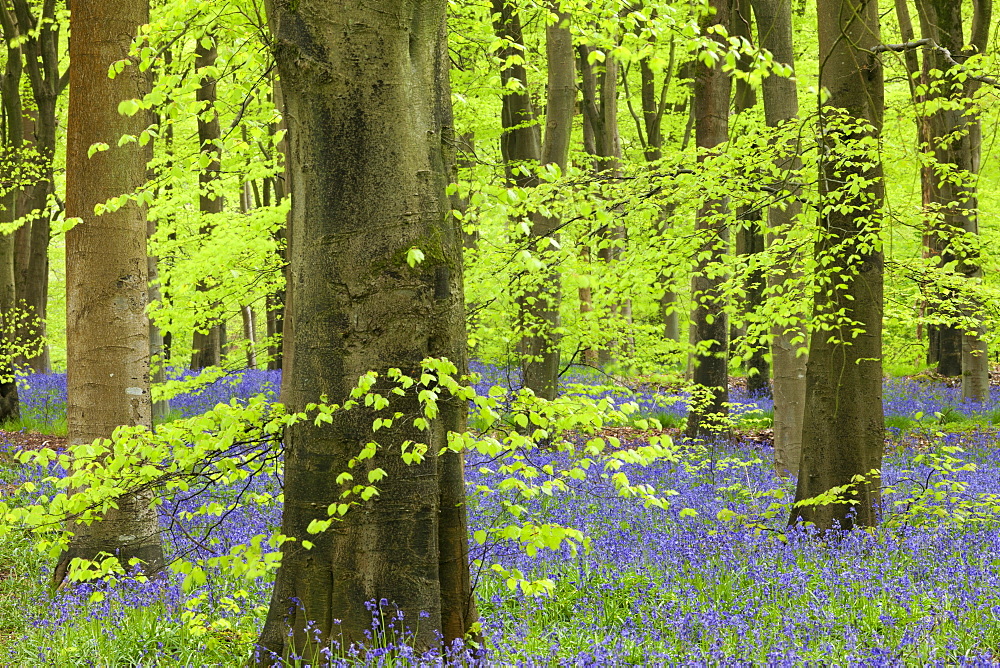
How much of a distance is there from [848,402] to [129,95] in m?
6.07

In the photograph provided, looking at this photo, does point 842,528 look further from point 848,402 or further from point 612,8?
point 612,8

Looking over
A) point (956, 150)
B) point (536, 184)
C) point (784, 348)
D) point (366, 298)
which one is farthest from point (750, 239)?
point (366, 298)

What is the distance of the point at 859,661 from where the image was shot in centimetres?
335

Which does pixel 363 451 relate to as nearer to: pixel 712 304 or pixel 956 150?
pixel 712 304

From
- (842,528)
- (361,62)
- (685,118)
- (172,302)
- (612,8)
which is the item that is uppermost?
(685,118)

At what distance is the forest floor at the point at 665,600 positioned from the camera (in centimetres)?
383

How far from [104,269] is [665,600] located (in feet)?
14.7

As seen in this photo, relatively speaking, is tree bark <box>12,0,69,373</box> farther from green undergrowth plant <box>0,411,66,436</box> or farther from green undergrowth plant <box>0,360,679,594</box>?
green undergrowth plant <box>0,360,679,594</box>

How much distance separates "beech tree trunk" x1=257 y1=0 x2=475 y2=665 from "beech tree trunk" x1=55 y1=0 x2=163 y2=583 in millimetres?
2789

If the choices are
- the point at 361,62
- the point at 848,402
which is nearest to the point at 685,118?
the point at 848,402

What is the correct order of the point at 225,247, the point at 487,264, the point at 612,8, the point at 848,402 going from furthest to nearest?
the point at 225,247
the point at 487,264
the point at 848,402
the point at 612,8

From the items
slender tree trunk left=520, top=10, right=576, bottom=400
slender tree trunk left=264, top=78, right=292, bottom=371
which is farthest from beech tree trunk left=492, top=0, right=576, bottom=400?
slender tree trunk left=264, top=78, right=292, bottom=371

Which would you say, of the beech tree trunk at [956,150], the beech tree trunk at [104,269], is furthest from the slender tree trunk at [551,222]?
the beech tree trunk at [104,269]

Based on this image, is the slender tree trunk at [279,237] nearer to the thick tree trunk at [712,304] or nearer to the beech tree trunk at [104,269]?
the beech tree trunk at [104,269]
